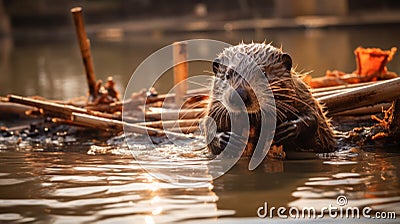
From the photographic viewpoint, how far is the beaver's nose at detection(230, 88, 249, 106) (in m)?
4.25

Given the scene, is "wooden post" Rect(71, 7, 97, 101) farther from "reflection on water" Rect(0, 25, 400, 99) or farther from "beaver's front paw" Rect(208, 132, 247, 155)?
"reflection on water" Rect(0, 25, 400, 99)

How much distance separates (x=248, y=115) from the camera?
4402 millimetres

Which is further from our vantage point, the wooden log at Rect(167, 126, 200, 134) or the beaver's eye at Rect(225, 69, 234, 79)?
the wooden log at Rect(167, 126, 200, 134)

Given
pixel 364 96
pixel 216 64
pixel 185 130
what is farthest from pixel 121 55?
pixel 216 64

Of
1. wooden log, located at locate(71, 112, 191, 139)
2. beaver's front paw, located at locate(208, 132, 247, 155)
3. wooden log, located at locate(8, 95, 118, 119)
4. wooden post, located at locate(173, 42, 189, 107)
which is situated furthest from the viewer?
wooden post, located at locate(173, 42, 189, 107)

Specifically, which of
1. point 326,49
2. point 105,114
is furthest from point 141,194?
point 326,49

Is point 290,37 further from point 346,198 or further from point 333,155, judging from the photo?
point 346,198

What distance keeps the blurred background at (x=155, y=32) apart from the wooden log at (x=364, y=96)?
489cm

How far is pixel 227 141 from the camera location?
4535 mm

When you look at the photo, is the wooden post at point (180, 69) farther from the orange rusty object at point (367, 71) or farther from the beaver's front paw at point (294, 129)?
the beaver's front paw at point (294, 129)

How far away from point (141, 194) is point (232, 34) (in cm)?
1438

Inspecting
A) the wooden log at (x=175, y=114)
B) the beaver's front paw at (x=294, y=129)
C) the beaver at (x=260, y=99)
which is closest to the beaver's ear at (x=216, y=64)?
the beaver at (x=260, y=99)

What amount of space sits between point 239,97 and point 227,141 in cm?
38

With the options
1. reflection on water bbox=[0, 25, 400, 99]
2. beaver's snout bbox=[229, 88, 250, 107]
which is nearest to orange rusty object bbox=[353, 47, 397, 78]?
beaver's snout bbox=[229, 88, 250, 107]
